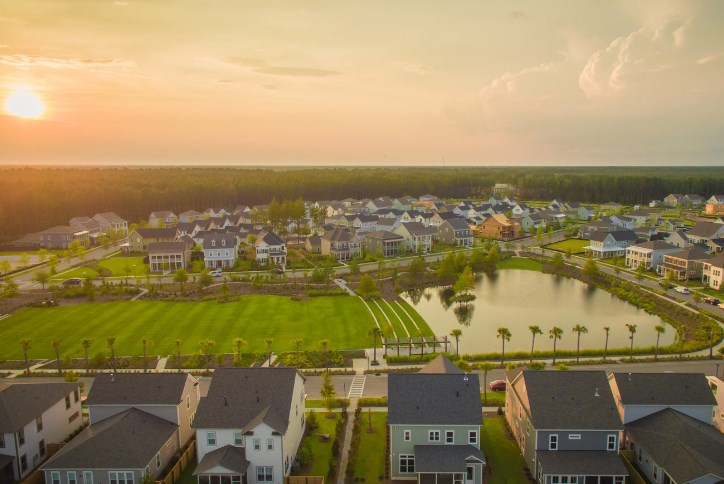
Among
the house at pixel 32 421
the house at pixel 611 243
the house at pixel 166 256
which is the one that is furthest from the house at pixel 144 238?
the house at pixel 611 243

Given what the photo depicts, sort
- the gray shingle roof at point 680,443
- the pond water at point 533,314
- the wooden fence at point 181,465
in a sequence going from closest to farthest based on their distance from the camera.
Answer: the gray shingle roof at point 680,443
the wooden fence at point 181,465
the pond water at point 533,314

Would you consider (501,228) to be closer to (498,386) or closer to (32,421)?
(498,386)

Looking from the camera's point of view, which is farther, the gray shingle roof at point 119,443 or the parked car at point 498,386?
the parked car at point 498,386

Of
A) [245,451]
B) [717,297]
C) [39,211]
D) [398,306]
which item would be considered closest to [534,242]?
[717,297]

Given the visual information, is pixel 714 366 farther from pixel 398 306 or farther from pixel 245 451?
pixel 245 451

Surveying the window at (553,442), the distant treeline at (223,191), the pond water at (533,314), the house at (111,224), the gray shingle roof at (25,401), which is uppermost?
the distant treeline at (223,191)

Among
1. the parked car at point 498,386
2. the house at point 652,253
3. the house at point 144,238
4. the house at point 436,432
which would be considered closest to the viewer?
the house at point 436,432

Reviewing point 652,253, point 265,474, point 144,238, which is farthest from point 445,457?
point 144,238

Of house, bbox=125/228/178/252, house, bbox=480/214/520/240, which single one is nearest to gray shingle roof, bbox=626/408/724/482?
house, bbox=480/214/520/240

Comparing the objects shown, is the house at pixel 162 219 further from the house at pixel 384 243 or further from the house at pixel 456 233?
the house at pixel 456 233
